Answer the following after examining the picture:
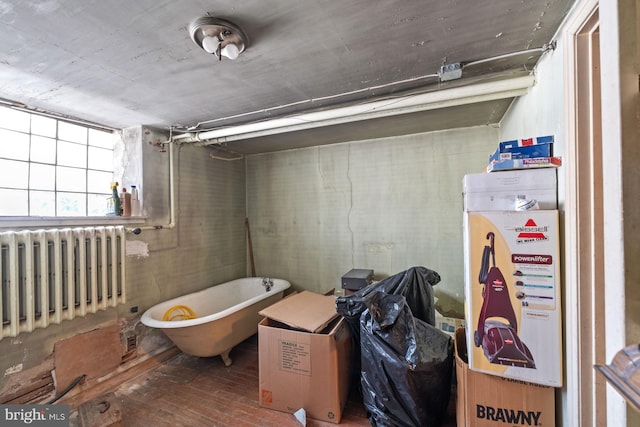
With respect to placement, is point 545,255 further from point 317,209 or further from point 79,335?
point 79,335

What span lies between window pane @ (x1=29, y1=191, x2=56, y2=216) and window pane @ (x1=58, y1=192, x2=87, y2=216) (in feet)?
0.14

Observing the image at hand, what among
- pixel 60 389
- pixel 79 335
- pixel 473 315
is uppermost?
pixel 473 315

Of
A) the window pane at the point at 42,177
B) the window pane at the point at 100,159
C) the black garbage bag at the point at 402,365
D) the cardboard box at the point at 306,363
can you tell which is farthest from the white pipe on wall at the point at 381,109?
the cardboard box at the point at 306,363

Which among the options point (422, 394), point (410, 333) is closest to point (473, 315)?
point (410, 333)

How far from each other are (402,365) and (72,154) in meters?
2.95

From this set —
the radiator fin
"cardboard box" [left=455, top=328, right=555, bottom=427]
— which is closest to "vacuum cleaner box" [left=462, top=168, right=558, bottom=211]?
"cardboard box" [left=455, top=328, right=555, bottom=427]

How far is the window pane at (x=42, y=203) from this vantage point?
6.57 ft

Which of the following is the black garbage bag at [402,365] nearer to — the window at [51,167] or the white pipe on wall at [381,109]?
the white pipe on wall at [381,109]

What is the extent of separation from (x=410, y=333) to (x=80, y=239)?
236 centimetres

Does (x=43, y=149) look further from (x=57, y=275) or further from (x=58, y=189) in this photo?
(x=57, y=275)

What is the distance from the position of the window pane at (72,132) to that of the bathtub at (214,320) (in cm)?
158

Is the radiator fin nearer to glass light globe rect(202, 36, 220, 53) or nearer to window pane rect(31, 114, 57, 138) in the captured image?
window pane rect(31, 114, 57, 138)

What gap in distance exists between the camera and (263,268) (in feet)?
12.0

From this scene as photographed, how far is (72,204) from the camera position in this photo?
221cm
